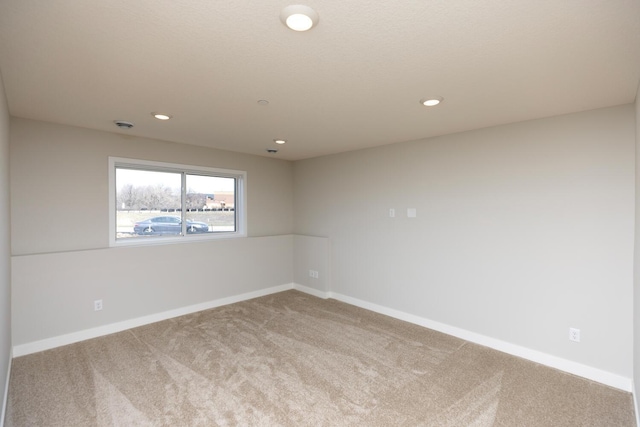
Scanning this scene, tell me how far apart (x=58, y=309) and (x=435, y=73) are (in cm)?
402

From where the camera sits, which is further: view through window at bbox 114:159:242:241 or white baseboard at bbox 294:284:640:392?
view through window at bbox 114:159:242:241

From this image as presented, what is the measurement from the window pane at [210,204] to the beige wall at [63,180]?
1.68 ft

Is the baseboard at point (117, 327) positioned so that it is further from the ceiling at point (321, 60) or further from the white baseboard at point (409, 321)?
the ceiling at point (321, 60)

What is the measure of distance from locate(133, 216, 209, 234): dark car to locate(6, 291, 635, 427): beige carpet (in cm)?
124

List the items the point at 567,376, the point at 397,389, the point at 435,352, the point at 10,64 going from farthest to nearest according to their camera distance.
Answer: the point at 435,352, the point at 567,376, the point at 397,389, the point at 10,64

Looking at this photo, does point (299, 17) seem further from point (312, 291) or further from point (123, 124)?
point (312, 291)

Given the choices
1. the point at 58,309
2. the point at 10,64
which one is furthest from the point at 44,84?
the point at 58,309

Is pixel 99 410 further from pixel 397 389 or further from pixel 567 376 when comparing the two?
pixel 567 376

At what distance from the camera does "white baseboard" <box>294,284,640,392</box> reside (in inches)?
102

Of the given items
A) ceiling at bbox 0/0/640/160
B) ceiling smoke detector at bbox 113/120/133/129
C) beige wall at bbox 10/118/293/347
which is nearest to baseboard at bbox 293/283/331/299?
beige wall at bbox 10/118/293/347

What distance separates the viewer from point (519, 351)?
307cm

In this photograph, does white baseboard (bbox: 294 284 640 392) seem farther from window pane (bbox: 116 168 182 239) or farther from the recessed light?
the recessed light

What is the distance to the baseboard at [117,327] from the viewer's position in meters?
3.05

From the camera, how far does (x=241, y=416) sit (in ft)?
7.07
